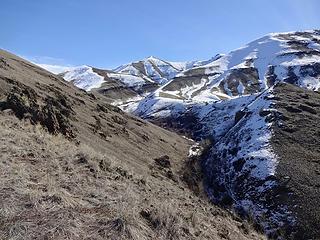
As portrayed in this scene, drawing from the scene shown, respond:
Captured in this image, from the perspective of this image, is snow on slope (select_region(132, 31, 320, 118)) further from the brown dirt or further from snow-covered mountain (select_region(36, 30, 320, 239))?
the brown dirt

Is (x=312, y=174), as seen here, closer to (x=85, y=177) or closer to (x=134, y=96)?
(x=85, y=177)

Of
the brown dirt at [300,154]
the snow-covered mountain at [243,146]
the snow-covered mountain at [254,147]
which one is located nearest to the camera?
the brown dirt at [300,154]

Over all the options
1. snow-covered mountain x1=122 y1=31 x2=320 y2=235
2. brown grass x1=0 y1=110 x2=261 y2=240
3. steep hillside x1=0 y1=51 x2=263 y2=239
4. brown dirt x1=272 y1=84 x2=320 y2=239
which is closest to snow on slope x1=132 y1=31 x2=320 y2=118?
snow-covered mountain x1=122 y1=31 x2=320 y2=235

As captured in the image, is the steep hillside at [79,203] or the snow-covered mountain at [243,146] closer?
the steep hillside at [79,203]

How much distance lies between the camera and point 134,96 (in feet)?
582

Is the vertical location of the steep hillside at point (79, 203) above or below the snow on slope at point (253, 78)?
below

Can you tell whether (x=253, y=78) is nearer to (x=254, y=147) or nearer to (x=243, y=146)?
(x=243, y=146)

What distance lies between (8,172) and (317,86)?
477 ft

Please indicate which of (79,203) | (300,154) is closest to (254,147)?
(300,154)

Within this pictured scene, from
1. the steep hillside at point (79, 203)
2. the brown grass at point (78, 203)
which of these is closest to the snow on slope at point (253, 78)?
the steep hillside at point (79, 203)

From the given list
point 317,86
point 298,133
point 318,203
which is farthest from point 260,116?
point 317,86

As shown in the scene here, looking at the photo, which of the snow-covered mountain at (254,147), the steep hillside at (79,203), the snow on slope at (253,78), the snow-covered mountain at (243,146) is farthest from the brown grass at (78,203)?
the snow on slope at (253,78)

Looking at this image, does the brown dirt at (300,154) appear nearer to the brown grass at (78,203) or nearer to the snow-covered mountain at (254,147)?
Result: the snow-covered mountain at (254,147)

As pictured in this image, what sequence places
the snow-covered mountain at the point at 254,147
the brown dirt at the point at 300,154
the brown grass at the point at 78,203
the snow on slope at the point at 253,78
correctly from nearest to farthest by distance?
the brown grass at the point at 78,203, the brown dirt at the point at 300,154, the snow-covered mountain at the point at 254,147, the snow on slope at the point at 253,78
